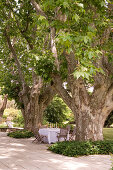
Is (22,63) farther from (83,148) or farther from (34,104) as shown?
(83,148)

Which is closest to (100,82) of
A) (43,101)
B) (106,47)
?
A: (106,47)

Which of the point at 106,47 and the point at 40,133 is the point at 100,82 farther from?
the point at 40,133

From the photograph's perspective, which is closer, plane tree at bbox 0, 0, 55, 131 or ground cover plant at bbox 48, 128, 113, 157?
ground cover plant at bbox 48, 128, 113, 157

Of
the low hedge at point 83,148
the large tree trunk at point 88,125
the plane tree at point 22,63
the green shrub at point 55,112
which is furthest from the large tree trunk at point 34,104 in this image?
the green shrub at point 55,112

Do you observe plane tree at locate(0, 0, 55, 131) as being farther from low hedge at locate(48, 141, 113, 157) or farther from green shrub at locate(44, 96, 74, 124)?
green shrub at locate(44, 96, 74, 124)

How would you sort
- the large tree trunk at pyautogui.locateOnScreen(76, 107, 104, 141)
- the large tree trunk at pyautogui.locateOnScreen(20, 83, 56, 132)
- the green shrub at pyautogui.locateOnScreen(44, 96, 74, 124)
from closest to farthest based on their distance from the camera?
1. the large tree trunk at pyautogui.locateOnScreen(76, 107, 104, 141)
2. the large tree trunk at pyautogui.locateOnScreen(20, 83, 56, 132)
3. the green shrub at pyautogui.locateOnScreen(44, 96, 74, 124)

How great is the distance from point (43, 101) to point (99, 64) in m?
7.51

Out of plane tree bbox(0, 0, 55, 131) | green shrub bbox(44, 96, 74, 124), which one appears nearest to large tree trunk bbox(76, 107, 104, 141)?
plane tree bbox(0, 0, 55, 131)

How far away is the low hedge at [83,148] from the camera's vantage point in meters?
7.45

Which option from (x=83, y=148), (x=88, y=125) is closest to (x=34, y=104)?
(x=88, y=125)

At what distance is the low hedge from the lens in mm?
7449

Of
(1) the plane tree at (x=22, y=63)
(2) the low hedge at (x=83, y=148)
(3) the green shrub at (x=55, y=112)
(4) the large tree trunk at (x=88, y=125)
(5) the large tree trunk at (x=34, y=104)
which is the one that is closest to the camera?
(2) the low hedge at (x=83, y=148)

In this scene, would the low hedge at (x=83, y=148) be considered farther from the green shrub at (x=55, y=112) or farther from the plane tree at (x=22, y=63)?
the green shrub at (x=55, y=112)

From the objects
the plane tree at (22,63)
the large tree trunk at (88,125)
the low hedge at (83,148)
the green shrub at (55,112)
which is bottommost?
the low hedge at (83,148)
